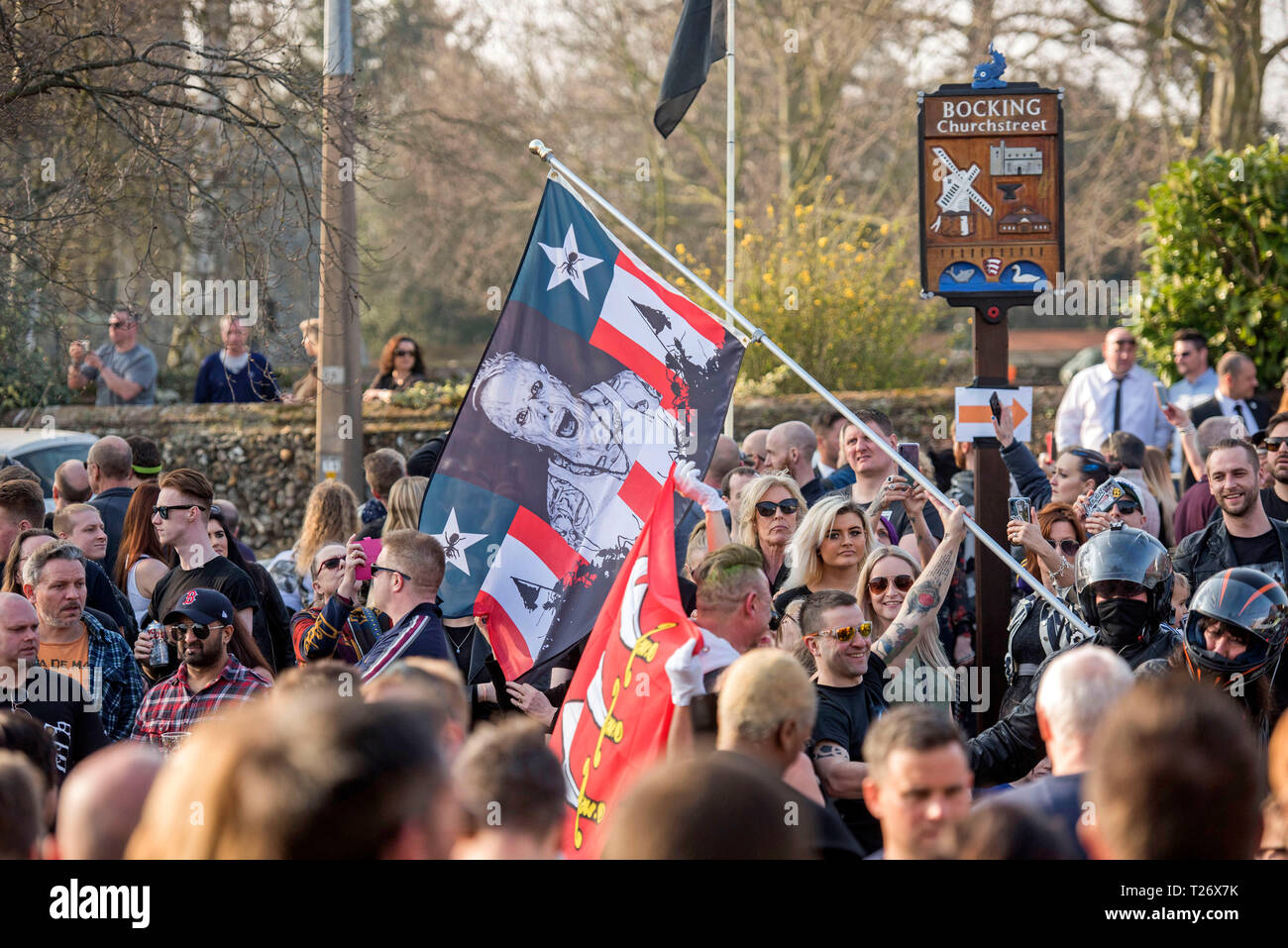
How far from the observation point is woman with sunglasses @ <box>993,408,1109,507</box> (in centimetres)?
679

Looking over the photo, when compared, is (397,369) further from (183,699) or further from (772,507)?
(183,699)

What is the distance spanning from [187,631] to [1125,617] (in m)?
3.48

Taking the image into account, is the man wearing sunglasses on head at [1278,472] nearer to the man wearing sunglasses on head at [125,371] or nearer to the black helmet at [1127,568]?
the black helmet at [1127,568]

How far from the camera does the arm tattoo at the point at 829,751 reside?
4957mm

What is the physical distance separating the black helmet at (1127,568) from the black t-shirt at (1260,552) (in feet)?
5.74

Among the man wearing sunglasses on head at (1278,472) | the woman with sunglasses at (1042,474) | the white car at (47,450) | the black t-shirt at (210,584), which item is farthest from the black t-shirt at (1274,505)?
the white car at (47,450)

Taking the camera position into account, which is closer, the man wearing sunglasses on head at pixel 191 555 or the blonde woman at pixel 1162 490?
the man wearing sunglasses on head at pixel 191 555

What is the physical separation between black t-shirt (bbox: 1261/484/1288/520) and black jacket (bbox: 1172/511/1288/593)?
0.82 meters

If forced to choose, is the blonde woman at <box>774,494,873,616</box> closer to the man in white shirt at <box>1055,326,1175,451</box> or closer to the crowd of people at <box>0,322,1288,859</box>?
the crowd of people at <box>0,322,1288,859</box>

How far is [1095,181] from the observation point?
22578 mm

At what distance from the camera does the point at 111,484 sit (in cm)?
830

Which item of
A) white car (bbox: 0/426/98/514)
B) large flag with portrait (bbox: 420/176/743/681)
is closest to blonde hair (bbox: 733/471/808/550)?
large flag with portrait (bbox: 420/176/743/681)
